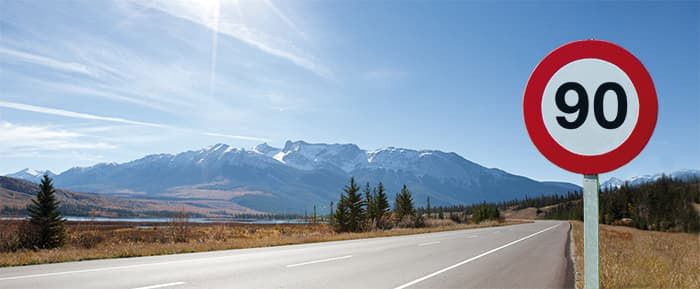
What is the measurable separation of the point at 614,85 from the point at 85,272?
37.0 ft

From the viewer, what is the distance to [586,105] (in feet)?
7.22

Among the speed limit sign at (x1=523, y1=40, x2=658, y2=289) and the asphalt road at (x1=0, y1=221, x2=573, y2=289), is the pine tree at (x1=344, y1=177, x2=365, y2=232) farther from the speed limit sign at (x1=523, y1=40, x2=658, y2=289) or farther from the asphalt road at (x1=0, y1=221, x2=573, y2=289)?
the speed limit sign at (x1=523, y1=40, x2=658, y2=289)

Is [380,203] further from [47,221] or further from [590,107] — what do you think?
[590,107]

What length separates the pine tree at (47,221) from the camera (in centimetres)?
3030

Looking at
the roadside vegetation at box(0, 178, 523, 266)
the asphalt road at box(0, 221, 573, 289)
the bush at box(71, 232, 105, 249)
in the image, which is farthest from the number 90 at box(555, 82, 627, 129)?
the bush at box(71, 232, 105, 249)

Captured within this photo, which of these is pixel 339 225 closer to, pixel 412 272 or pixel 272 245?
pixel 272 245

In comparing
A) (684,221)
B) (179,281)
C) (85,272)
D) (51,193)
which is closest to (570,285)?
(179,281)

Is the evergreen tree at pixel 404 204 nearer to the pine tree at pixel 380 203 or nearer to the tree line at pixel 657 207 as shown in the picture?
the pine tree at pixel 380 203

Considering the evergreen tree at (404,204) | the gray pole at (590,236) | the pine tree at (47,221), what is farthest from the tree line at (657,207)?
the gray pole at (590,236)

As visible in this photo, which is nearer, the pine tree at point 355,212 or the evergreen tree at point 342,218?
the evergreen tree at point 342,218

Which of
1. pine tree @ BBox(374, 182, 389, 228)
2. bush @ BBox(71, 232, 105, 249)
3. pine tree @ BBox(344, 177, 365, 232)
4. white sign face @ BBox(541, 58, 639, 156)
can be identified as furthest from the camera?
pine tree @ BBox(374, 182, 389, 228)

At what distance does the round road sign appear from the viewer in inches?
84.4

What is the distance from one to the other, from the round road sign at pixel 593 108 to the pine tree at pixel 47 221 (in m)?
35.1

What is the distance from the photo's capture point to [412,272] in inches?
416
